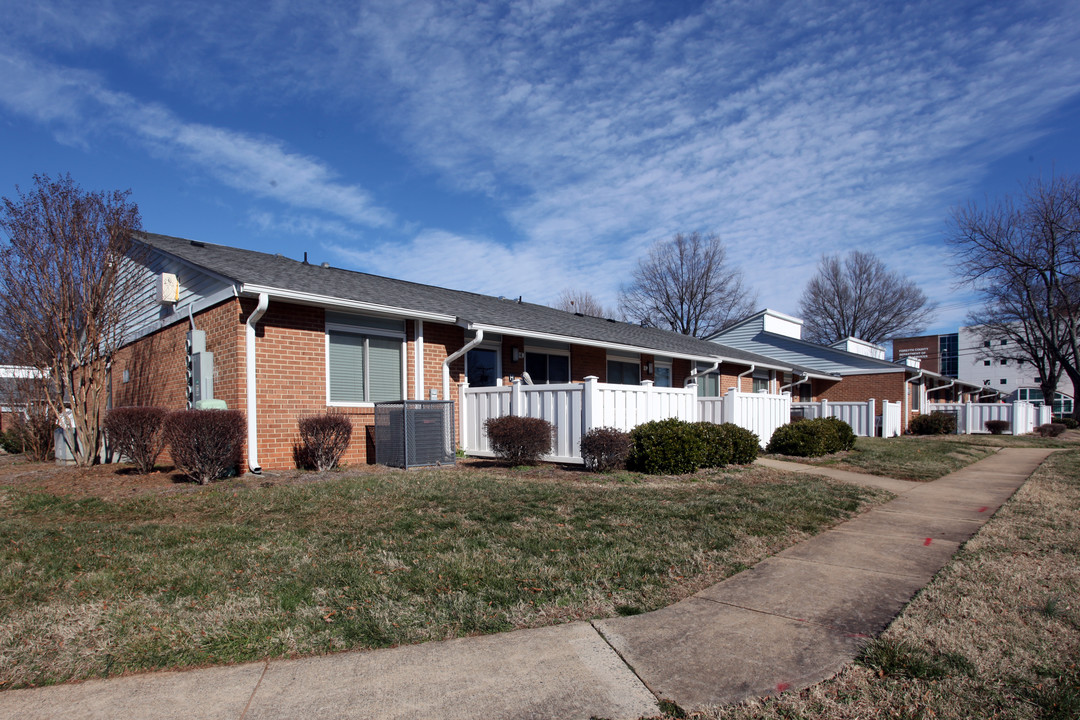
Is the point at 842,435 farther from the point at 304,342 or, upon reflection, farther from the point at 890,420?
the point at 304,342

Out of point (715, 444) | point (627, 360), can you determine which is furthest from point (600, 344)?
point (715, 444)

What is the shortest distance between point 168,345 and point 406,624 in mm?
10479

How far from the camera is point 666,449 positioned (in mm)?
9750

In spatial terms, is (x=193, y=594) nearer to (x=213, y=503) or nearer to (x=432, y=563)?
(x=432, y=563)

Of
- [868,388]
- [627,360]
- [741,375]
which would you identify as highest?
[627,360]

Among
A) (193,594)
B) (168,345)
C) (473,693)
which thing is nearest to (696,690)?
(473,693)

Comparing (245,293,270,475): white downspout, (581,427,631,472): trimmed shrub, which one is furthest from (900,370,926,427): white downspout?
(245,293,270,475): white downspout

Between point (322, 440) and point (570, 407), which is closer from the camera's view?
point (322, 440)

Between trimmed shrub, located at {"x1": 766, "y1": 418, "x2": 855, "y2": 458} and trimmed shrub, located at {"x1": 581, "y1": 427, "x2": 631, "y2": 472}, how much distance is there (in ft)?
18.1

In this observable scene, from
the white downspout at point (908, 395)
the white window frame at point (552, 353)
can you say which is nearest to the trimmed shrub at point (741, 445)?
the white window frame at point (552, 353)

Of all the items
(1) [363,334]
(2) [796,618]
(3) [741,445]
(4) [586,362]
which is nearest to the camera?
(2) [796,618]

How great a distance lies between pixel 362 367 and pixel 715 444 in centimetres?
611

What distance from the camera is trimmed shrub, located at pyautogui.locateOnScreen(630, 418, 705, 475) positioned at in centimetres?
977

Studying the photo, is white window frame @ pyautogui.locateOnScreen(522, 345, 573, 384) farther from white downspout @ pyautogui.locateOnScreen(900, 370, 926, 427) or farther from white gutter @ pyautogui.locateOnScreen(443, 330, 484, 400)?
white downspout @ pyautogui.locateOnScreen(900, 370, 926, 427)
